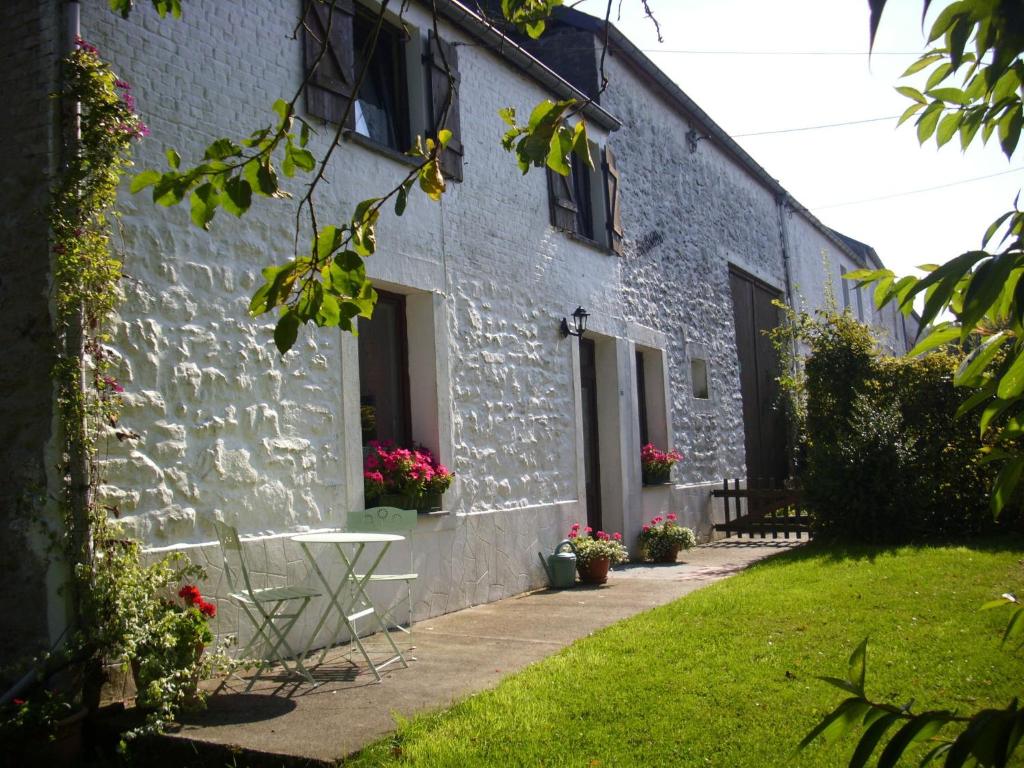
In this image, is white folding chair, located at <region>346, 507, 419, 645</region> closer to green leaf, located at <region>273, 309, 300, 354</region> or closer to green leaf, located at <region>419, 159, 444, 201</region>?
green leaf, located at <region>419, 159, 444, 201</region>

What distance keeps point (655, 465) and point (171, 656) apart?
7.81 meters

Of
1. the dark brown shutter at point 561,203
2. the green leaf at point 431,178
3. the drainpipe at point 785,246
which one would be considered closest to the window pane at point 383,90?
the dark brown shutter at point 561,203

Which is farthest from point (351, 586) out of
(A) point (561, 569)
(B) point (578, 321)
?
(B) point (578, 321)

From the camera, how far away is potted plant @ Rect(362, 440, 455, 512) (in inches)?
281

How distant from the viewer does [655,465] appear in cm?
1175

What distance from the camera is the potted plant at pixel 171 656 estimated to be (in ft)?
14.9

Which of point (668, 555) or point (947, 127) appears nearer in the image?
point (947, 127)

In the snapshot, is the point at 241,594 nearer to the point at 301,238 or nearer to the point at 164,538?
the point at 164,538

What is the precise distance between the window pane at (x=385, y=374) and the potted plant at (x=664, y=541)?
4.08 metres

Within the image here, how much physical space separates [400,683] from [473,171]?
4873mm

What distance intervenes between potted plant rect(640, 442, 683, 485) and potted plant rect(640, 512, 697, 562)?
79 cm

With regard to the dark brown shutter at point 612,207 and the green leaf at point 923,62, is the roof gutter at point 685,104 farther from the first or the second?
the green leaf at point 923,62

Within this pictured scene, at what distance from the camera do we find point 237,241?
613 centimetres

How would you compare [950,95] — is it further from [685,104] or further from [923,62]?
[685,104]
